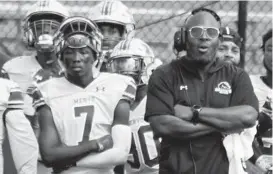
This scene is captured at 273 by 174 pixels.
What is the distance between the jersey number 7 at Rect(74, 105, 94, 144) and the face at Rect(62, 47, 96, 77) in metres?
0.26

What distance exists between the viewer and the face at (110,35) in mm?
7348

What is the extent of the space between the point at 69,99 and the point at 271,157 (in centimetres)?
207

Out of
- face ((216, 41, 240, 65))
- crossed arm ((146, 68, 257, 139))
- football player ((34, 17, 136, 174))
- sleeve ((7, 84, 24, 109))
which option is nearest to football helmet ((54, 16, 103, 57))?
football player ((34, 17, 136, 174))

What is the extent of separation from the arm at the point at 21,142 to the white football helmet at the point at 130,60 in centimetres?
113

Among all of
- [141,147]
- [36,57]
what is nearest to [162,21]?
[36,57]

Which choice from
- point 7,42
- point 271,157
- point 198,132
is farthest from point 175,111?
point 7,42

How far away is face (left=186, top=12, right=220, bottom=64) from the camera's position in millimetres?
5219

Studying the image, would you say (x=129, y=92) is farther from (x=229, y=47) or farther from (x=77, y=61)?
(x=229, y=47)

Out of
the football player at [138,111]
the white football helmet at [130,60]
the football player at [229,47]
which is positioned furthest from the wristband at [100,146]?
the football player at [229,47]

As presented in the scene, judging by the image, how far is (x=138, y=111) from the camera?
6559mm

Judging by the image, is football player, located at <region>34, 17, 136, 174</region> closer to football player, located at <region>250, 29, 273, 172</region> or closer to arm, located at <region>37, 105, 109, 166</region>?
arm, located at <region>37, 105, 109, 166</region>

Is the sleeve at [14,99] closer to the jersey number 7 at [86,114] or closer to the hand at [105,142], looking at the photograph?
the jersey number 7 at [86,114]

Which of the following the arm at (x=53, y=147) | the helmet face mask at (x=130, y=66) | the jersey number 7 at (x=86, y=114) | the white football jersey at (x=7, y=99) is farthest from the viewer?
the helmet face mask at (x=130, y=66)

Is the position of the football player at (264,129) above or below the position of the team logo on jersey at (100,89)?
below
